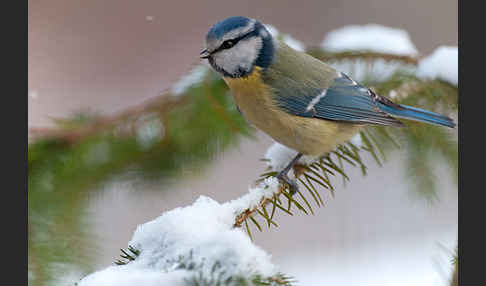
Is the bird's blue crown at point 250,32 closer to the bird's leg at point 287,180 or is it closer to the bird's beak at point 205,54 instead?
the bird's beak at point 205,54

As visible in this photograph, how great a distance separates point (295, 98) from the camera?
1.16m

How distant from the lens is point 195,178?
126 centimetres

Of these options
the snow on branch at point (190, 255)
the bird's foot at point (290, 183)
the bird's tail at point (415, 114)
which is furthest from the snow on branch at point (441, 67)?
the snow on branch at point (190, 255)

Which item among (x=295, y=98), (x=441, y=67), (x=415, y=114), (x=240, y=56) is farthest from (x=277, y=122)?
(x=441, y=67)

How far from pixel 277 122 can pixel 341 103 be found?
19cm

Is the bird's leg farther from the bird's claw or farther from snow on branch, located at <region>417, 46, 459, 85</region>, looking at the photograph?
snow on branch, located at <region>417, 46, 459, 85</region>

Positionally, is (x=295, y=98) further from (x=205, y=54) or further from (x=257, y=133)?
(x=257, y=133)

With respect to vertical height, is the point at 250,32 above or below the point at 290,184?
above

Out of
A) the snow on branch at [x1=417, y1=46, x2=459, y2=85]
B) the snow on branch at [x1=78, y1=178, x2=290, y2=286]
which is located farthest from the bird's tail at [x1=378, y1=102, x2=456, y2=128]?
the snow on branch at [x1=78, y1=178, x2=290, y2=286]

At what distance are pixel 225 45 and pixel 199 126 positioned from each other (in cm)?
23

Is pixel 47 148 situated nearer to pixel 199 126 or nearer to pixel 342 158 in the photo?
pixel 199 126

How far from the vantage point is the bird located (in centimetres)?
112

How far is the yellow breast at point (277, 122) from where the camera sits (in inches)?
44.2

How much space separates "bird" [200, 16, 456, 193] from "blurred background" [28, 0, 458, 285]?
0.83 ft
